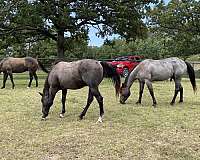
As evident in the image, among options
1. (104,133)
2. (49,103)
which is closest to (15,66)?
(49,103)

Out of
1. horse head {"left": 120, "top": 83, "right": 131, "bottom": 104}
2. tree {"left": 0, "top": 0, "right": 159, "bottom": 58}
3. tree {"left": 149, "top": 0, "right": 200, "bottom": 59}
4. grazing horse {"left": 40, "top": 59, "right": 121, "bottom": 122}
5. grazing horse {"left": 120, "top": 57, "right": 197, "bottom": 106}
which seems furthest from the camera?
tree {"left": 149, "top": 0, "right": 200, "bottom": 59}

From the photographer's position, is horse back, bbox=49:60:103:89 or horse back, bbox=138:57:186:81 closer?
horse back, bbox=49:60:103:89

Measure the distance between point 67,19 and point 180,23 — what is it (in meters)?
12.1

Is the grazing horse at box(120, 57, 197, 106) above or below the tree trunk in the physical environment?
below

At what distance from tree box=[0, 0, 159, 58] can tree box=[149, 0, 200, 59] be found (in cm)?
556

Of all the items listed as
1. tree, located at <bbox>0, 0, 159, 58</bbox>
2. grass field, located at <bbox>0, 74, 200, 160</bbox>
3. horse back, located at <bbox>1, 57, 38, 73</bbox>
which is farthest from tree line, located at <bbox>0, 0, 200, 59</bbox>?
grass field, located at <bbox>0, 74, 200, 160</bbox>

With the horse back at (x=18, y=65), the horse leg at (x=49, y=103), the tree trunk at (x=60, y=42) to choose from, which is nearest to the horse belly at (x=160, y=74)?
the horse leg at (x=49, y=103)

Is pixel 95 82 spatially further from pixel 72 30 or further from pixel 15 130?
pixel 72 30

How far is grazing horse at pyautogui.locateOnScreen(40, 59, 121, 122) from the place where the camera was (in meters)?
8.03

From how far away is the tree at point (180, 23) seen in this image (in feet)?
92.5

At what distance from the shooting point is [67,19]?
2000 centimetres

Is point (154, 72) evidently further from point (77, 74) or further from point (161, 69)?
point (77, 74)

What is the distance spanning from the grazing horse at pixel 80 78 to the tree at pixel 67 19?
38.7 feet

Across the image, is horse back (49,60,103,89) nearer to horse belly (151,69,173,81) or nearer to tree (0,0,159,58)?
horse belly (151,69,173,81)
